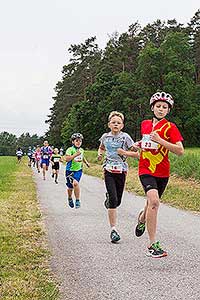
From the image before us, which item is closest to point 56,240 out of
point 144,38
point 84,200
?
point 84,200

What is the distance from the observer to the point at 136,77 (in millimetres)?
74438

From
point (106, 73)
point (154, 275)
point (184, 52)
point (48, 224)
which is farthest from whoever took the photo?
point (106, 73)

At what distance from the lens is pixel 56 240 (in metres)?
8.91

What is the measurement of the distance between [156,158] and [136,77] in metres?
68.2

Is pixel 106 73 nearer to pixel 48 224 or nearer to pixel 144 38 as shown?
pixel 144 38

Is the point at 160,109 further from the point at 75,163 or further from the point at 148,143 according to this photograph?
the point at 75,163

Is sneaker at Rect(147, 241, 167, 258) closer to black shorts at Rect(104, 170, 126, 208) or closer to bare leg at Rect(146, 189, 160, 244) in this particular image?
bare leg at Rect(146, 189, 160, 244)

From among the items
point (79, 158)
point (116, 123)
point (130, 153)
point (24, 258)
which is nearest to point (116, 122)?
point (116, 123)

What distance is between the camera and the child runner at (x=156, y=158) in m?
6.99

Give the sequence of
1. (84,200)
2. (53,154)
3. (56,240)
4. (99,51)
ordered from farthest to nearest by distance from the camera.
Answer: (99,51)
(53,154)
(84,200)
(56,240)

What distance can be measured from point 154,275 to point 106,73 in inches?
2924

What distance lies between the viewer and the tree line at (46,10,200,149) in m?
68.9

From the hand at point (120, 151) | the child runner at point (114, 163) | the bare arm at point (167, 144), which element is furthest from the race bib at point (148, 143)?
the child runner at point (114, 163)

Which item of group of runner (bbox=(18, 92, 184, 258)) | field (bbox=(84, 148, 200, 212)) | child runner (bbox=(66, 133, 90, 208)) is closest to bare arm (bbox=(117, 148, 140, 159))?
group of runner (bbox=(18, 92, 184, 258))
